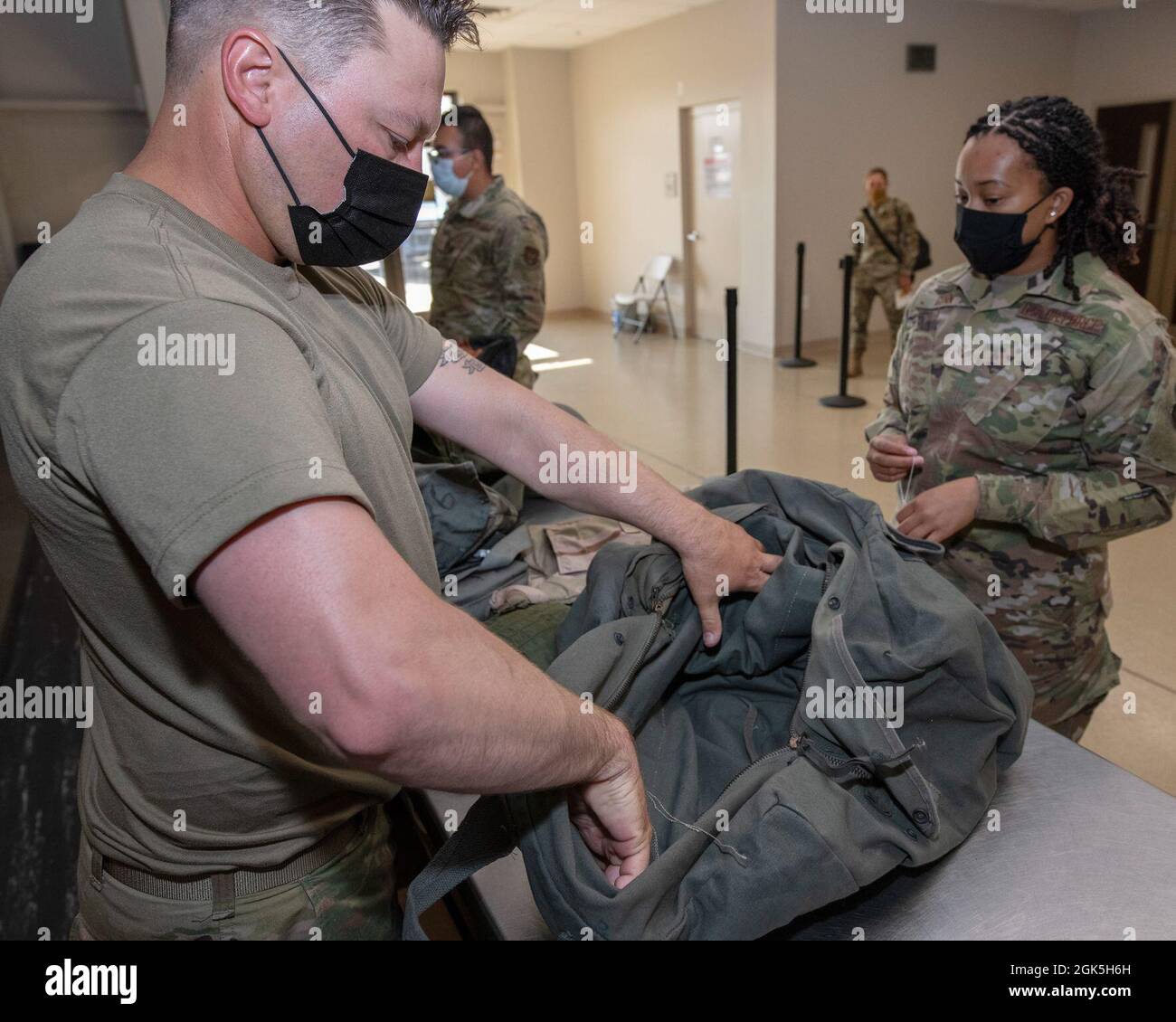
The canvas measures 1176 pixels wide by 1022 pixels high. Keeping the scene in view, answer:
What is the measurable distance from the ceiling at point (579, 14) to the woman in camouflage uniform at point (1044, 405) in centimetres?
618

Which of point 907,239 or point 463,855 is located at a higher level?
point 907,239

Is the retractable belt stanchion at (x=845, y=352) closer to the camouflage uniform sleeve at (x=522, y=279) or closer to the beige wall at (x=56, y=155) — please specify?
the camouflage uniform sleeve at (x=522, y=279)

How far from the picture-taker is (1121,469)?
158 centimetres

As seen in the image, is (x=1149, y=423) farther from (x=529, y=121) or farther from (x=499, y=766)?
(x=529, y=121)

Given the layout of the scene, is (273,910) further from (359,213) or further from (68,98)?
(68,98)

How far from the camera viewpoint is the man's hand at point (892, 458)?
177 centimetres

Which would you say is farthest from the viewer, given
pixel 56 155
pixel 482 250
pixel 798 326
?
pixel 798 326

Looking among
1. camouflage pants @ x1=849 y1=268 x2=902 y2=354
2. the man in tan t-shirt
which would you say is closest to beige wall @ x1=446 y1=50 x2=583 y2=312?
camouflage pants @ x1=849 y1=268 x2=902 y2=354

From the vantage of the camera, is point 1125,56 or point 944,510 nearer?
point 944,510

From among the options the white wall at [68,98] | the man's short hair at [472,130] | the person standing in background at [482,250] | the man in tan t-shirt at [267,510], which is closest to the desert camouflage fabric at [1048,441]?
the man in tan t-shirt at [267,510]

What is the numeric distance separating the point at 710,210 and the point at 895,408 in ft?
22.1

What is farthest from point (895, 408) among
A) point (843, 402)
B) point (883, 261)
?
point (883, 261)

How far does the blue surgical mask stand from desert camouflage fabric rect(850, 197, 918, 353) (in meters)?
3.83

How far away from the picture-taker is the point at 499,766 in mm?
666
